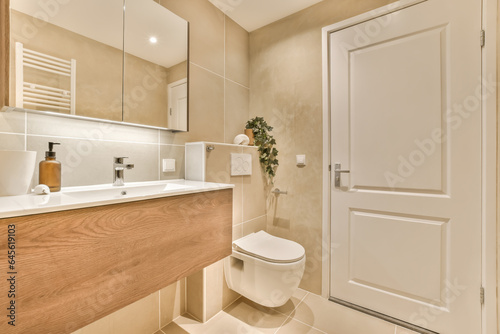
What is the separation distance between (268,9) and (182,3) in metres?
0.69

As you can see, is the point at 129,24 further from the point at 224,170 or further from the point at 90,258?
the point at 90,258

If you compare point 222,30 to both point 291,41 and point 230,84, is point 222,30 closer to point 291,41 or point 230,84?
point 230,84

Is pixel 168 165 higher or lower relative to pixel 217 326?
higher

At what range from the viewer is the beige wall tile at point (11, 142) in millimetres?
882

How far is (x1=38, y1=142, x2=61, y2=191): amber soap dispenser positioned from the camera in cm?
92

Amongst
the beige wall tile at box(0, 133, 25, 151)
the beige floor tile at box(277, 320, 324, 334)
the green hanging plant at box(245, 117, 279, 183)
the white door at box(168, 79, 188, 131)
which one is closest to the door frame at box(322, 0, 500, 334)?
the beige floor tile at box(277, 320, 324, 334)

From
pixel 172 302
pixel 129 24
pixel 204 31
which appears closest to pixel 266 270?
pixel 172 302

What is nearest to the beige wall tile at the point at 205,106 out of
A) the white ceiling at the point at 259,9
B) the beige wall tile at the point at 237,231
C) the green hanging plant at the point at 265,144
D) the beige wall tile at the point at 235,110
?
the beige wall tile at the point at 235,110

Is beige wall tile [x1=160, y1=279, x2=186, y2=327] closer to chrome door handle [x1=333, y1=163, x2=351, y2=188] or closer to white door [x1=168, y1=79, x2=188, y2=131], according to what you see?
white door [x1=168, y1=79, x2=188, y2=131]

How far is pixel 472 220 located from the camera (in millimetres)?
1222

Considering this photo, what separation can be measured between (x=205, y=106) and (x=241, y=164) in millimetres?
519

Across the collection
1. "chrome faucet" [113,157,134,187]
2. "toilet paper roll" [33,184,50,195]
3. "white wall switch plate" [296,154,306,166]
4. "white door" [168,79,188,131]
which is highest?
"white door" [168,79,188,131]

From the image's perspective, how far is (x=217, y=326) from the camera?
1.38 meters

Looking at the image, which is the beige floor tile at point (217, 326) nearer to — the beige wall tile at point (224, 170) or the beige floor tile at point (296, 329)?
the beige floor tile at point (296, 329)
